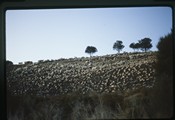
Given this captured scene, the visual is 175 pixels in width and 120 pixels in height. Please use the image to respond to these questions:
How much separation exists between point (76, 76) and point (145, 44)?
644mm

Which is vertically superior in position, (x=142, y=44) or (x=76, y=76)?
(x=142, y=44)

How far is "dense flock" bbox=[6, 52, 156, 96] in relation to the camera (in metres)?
2.84

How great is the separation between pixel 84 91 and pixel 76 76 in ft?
0.46

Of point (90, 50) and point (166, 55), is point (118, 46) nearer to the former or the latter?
point (90, 50)

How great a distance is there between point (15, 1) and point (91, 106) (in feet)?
3.53

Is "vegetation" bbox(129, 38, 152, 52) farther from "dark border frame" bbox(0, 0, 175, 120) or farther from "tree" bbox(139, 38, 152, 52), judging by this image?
"dark border frame" bbox(0, 0, 175, 120)

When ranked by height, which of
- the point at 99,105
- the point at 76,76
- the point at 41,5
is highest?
the point at 41,5

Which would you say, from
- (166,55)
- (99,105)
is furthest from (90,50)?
(166,55)

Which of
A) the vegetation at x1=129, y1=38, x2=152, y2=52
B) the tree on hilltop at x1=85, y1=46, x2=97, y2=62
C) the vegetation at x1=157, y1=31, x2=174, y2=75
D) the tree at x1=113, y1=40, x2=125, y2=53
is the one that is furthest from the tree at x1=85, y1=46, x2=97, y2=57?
the vegetation at x1=157, y1=31, x2=174, y2=75

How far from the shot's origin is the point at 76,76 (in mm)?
2859

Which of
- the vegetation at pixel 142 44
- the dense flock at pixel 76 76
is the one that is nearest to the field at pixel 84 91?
the dense flock at pixel 76 76

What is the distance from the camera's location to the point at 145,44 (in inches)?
114

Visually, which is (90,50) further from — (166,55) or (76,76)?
(166,55)

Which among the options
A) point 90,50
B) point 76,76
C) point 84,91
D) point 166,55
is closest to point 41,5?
point 90,50
